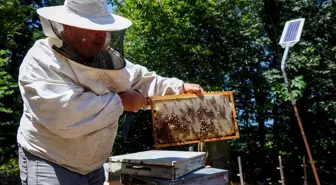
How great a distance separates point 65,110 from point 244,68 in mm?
7186

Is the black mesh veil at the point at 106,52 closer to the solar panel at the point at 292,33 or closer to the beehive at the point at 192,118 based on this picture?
the beehive at the point at 192,118

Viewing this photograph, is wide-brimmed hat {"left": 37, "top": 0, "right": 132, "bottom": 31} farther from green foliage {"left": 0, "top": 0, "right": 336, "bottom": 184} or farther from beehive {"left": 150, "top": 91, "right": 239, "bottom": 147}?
green foliage {"left": 0, "top": 0, "right": 336, "bottom": 184}

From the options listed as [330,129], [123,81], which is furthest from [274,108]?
[123,81]

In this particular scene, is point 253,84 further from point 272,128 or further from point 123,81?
point 123,81

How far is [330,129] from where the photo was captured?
8.45 meters

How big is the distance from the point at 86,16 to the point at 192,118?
1.02m

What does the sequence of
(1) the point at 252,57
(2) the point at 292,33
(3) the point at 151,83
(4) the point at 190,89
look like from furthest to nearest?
(1) the point at 252,57, (2) the point at 292,33, (4) the point at 190,89, (3) the point at 151,83

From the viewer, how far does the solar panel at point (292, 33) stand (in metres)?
5.67

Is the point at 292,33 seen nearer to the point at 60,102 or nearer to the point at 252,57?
the point at 252,57

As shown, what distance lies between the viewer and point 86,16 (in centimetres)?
169

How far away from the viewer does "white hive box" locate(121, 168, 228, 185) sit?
6.35ft

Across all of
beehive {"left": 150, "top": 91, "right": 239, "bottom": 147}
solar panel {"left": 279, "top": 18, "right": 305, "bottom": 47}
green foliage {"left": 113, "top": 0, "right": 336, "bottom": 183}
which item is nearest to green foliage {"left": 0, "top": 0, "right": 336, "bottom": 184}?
green foliage {"left": 113, "top": 0, "right": 336, "bottom": 183}

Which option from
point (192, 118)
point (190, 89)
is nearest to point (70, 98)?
point (190, 89)

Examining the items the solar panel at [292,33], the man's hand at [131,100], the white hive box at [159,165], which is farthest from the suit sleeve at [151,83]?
the solar panel at [292,33]
